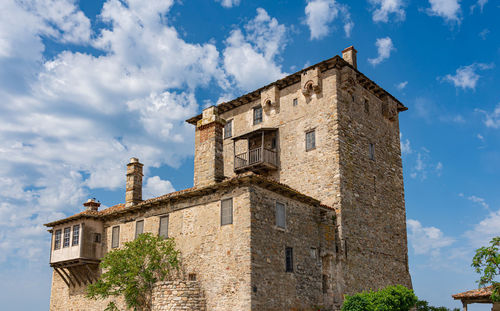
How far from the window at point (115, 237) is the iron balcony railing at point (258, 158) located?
7988mm

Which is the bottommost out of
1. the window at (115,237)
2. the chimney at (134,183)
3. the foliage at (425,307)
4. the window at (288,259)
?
the foliage at (425,307)

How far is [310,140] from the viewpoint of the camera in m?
29.4

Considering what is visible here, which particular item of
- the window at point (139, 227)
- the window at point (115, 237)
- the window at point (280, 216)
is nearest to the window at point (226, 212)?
the window at point (280, 216)

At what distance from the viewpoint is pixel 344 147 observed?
28.4 meters

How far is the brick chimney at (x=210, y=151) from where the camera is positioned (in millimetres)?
24969

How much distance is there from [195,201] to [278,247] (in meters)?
4.82

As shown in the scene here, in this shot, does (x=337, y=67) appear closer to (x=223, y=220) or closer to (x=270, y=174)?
(x=270, y=174)

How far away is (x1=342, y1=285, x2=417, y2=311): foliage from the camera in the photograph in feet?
73.0

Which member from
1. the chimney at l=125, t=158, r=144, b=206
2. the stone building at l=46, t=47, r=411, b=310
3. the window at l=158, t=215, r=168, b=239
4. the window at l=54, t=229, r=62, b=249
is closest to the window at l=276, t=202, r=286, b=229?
the stone building at l=46, t=47, r=411, b=310

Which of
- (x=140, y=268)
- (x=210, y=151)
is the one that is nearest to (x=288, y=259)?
(x=210, y=151)

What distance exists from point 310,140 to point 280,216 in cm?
718

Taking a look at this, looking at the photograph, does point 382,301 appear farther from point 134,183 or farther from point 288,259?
point 134,183

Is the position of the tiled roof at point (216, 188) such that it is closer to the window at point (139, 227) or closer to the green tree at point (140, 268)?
the window at point (139, 227)

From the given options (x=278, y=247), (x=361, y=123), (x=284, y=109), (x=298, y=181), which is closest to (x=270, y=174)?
(x=298, y=181)
